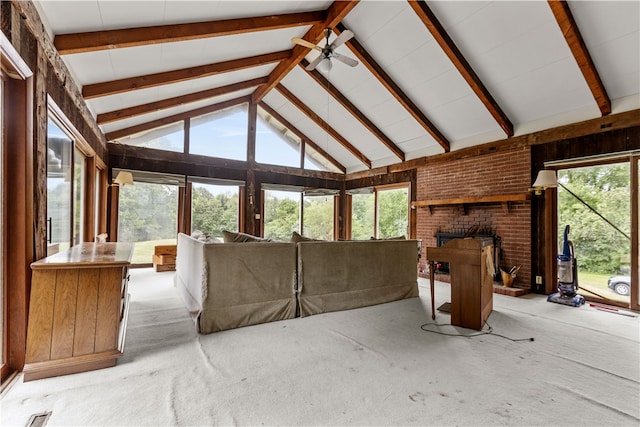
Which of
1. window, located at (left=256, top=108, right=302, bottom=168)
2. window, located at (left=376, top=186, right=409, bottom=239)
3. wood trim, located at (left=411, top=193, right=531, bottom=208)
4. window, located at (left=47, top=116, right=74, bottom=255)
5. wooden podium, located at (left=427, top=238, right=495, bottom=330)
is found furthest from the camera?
window, located at (left=256, top=108, right=302, bottom=168)

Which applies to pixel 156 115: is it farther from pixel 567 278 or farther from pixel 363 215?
pixel 567 278

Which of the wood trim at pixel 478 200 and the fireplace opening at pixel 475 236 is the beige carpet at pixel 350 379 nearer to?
the fireplace opening at pixel 475 236

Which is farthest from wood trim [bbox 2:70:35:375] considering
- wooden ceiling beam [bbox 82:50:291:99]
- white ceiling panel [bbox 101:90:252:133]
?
white ceiling panel [bbox 101:90:252:133]

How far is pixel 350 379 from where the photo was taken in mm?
1947

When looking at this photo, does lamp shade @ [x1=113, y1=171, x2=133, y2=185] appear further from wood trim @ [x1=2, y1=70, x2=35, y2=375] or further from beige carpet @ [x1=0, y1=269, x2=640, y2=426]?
wood trim @ [x1=2, y1=70, x2=35, y2=375]

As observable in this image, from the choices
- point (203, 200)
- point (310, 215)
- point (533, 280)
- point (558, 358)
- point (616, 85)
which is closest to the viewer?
point (558, 358)

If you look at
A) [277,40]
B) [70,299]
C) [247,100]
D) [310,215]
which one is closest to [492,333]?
[70,299]

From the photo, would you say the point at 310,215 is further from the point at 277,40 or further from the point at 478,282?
the point at 478,282

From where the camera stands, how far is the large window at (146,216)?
235 inches

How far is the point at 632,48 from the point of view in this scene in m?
3.33

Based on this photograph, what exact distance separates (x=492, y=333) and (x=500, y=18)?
138 inches

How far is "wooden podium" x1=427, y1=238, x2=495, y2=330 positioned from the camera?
115 inches

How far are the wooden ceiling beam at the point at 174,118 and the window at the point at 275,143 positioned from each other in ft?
2.23

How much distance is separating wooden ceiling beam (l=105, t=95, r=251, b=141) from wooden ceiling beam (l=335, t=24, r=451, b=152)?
3.23 m
